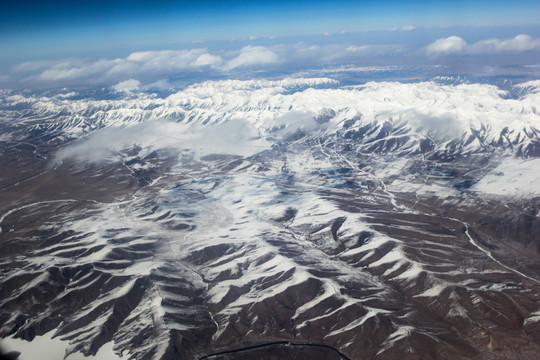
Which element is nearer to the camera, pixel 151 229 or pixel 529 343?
pixel 529 343

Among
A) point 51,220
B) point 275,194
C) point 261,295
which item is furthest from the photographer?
point 275,194

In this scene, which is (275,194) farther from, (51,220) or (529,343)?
(529,343)

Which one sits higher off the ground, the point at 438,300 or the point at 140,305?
the point at 140,305

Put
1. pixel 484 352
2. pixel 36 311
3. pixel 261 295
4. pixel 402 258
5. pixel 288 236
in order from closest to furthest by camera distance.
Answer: pixel 484 352 < pixel 36 311 < pixel 261 295 < pixel 402 258 < pixel 288 236

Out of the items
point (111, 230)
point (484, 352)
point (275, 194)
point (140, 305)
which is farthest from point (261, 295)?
point (275, 194)

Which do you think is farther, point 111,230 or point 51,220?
point 51,220

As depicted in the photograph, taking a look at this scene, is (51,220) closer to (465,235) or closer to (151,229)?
(151,229)

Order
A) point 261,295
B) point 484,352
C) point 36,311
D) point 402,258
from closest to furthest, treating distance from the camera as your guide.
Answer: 1. point 484,352
2. point 36,311
3. point 261,295
4. point 402,258

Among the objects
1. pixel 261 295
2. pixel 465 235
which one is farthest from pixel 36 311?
pixel 465 235

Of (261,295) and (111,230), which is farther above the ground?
(111,230)
